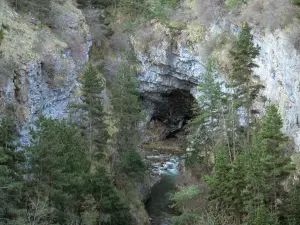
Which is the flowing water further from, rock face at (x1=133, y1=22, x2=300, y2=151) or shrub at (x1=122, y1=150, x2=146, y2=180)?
rock face at (x1=133, y1=22, x2=300, y2=151)

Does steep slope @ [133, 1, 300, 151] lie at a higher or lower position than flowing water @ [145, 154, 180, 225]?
higher

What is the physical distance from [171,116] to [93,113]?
2994 centimetres

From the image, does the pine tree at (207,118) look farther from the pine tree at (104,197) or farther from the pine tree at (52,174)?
the pine tree at (52,174)

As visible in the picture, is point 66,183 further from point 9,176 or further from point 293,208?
point 293,208

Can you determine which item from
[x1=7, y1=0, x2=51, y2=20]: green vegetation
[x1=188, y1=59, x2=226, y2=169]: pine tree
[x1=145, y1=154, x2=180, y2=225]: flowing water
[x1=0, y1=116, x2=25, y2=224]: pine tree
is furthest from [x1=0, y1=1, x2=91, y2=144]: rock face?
[x1=145, y1=154, x2=180, y2=225]: flowing water

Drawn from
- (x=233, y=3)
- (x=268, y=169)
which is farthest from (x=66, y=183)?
(x=233, y=3)

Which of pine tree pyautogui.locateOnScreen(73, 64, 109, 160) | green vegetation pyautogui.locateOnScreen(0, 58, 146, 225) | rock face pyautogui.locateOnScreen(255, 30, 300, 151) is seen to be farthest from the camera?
rock face pyautogui.locateOnScreen(255, 30, 300, 151)

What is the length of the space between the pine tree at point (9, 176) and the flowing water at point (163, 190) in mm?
16921

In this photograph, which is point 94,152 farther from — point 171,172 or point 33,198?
point 171,172

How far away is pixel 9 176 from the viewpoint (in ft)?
65.6

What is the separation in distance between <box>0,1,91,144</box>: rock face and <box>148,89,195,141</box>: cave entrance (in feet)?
53.3

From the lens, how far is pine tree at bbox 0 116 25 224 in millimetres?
18953

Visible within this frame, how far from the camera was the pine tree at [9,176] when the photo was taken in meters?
19.0

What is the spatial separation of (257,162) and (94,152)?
1262 centimetres
